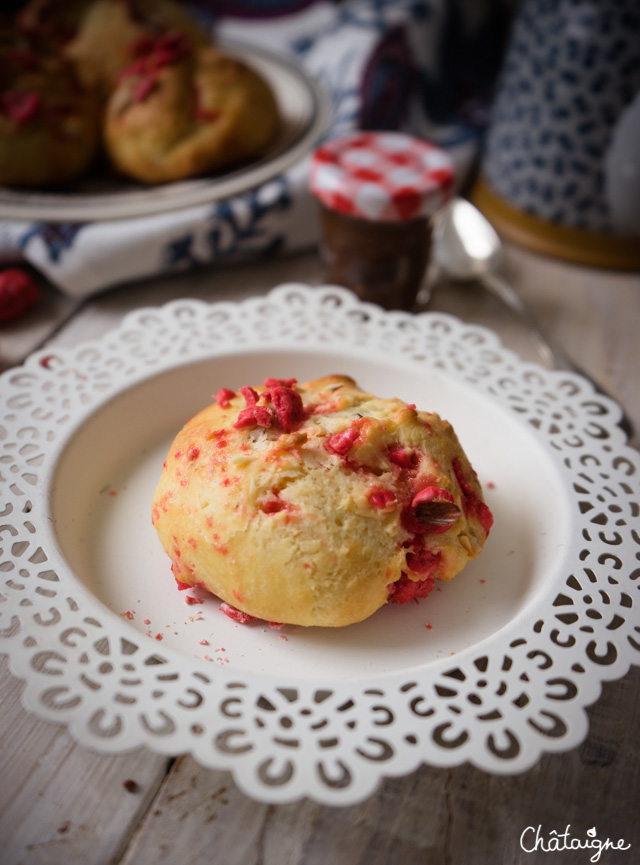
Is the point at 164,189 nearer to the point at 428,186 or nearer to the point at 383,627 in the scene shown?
the point at 428,186

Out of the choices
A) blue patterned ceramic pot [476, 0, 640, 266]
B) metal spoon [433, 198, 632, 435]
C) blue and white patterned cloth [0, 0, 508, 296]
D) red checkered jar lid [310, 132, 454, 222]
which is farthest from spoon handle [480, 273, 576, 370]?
blue and white patterned cloth [0, 0, 508, 296]

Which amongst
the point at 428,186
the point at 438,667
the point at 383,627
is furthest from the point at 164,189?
the point at 438,667

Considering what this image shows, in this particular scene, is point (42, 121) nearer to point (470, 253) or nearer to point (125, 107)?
point (125, 107)

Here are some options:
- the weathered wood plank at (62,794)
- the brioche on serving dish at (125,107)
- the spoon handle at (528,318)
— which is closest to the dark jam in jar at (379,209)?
the spoon handle at (528,318)

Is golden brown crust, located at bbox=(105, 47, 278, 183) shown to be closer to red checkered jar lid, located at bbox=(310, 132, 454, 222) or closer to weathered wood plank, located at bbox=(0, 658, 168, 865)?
red checkered jar lid, located at bbox=(310, 132, 454, 222)

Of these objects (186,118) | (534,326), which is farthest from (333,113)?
(534,326)

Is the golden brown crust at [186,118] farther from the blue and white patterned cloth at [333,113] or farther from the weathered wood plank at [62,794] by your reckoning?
the weathered wood plank at [62,794]
